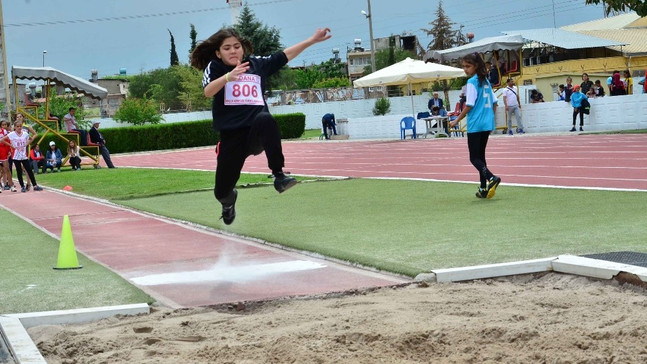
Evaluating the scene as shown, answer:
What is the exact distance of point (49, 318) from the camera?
6.11 meters

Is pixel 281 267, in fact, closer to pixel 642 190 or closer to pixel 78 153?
pixel 642 190

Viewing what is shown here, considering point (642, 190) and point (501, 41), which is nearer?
point (642, 190)

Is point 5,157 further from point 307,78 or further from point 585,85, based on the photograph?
point 307,78

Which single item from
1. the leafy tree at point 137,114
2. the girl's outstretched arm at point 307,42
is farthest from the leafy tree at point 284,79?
the girl's outstretched arm at point 307,42

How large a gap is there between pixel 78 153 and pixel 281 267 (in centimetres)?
2698

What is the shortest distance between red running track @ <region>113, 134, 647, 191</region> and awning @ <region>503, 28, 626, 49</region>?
15168 mm

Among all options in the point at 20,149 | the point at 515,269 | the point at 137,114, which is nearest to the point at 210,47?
the point at 515,269

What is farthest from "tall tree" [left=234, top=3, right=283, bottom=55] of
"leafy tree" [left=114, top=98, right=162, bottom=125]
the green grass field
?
the green grass field

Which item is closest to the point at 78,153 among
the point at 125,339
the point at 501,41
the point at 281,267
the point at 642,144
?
the point at 501,41

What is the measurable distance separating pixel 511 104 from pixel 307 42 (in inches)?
1038

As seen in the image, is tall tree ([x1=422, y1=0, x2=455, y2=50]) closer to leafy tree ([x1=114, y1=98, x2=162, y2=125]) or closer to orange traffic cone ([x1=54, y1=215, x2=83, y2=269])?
leafy tree ([x1=114, y1=98, x2=162, y2=125])

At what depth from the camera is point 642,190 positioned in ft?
42.4

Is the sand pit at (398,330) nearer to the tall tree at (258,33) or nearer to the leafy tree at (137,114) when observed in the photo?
the leafy tree at (137,114)

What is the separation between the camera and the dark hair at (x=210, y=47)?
8945mm
